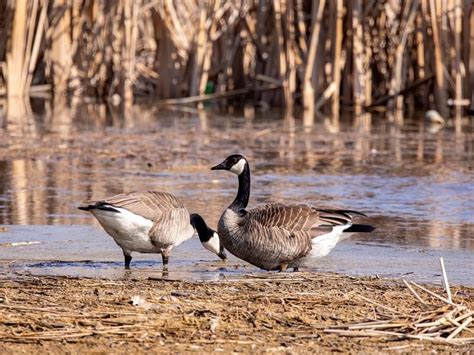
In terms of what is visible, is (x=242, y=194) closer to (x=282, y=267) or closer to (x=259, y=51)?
(x=282, y=267)

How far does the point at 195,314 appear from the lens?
5070 mm

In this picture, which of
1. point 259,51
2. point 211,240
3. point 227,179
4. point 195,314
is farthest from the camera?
point 259,51

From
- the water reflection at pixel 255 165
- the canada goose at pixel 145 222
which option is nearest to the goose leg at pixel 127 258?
the canada goose at pixel 145 222

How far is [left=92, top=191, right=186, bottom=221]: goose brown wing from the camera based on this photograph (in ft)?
→ 21.6

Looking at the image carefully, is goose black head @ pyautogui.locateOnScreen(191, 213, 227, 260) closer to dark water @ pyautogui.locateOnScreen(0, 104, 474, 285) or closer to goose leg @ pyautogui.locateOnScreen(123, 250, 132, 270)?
dark water @ pyautogui.locateOnScreen(0, 104, 474, 285)

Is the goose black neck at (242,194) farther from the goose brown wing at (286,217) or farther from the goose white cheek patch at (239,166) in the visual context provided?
the goose brown wing at (286,217)

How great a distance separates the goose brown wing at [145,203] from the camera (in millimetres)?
6594

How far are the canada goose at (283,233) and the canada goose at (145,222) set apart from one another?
0.33 m

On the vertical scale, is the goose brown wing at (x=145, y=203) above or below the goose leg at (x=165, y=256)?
above

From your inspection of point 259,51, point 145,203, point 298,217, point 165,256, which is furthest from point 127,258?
point 259,51

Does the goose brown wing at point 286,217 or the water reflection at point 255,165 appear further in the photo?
the water reflection at point 255,165

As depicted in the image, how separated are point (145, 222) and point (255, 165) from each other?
583 centimetres

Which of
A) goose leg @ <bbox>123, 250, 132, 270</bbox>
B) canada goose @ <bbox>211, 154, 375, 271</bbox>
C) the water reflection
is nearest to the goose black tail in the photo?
canada goose @ <bbox>211, 154, 375, 271</bbox>

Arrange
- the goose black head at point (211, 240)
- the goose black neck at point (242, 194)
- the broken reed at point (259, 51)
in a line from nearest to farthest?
the goose black neck at point (242, 194) → the goose black head at point (211, 240) → the broken reed at point (259, 51)
